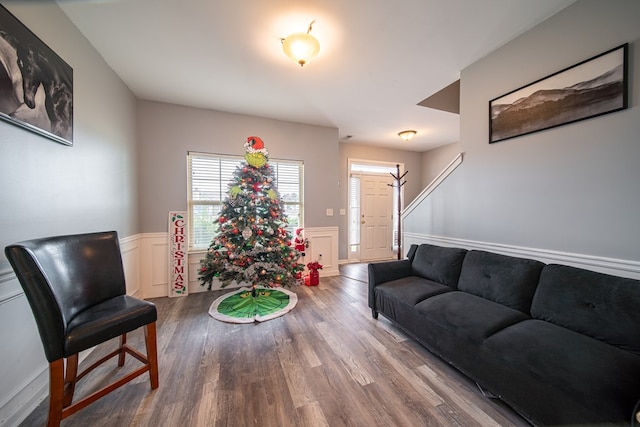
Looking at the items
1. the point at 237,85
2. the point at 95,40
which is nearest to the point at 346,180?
the point at 237,85

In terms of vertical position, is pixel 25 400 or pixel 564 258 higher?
pixel 564 258

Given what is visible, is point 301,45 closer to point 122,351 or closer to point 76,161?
point 76,161

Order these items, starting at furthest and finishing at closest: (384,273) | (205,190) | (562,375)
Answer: (205,190) → (384,273) → (562,375)

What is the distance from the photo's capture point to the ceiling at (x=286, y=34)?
1643 millimetres

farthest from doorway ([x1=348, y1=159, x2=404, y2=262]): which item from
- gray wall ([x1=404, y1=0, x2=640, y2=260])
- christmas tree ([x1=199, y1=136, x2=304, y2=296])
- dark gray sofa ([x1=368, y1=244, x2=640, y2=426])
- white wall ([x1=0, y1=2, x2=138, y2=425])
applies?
white wall ([x1=0, y1=2, x2=138, y2=425])

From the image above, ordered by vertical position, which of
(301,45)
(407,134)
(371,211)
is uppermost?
(407,134)

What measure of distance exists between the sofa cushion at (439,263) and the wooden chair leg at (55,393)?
270 cm

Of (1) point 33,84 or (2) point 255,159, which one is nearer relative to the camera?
(1) point 33,84

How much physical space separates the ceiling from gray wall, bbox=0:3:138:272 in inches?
8.9

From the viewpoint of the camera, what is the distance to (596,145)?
152 cm

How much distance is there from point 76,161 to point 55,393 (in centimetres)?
160

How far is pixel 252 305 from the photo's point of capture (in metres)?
2.74

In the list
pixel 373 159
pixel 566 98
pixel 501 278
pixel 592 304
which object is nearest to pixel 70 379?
pixel 501 278

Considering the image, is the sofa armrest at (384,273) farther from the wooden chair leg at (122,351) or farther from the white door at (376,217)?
the white door at (376,217)
